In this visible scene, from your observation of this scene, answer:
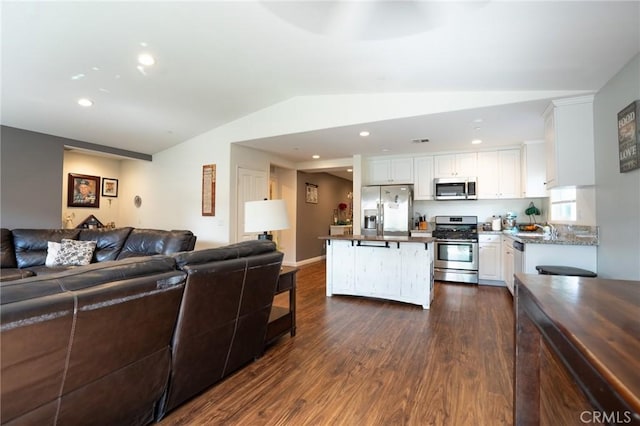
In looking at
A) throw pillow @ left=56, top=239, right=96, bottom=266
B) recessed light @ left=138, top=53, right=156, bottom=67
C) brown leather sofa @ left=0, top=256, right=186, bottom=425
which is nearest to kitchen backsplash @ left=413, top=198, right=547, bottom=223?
recessed light @ left=138, top=53, right=156, bottom=67

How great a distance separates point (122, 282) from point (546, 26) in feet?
9.66

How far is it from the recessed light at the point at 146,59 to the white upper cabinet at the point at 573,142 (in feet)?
14.0

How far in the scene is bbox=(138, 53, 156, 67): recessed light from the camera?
122 inches

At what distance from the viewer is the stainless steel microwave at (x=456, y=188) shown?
5535 mm

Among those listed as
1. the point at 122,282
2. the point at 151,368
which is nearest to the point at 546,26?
the point at 122,282

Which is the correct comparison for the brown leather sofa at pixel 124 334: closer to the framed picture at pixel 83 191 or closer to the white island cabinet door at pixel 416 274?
the white island cabinet door at pixel 416 274

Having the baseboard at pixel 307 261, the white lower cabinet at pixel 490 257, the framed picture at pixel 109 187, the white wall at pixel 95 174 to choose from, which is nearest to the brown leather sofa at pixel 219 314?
the white lower cabinet at pixel 490 257

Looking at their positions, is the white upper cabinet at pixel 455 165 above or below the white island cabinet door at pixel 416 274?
above

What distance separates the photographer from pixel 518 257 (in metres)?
3.95

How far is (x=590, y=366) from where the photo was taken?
28.6 inches

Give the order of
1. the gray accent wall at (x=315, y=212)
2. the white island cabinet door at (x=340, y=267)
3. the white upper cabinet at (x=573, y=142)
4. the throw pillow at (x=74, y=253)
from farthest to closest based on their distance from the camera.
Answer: the gray accent wall at (x=315, y=212), the white island cabinet door at (x=340, y=267), the throw pillow at (x=74, y=253), the white upper cabinet at (x=573, y=142)

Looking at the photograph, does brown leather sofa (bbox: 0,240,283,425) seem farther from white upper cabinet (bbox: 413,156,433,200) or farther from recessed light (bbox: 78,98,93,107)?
white upper cabinet (bbox: 413,156,433,200)

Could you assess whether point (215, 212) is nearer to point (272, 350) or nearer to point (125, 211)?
point (125, 211)

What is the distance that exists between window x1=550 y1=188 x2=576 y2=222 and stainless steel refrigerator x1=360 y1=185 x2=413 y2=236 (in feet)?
7.15
